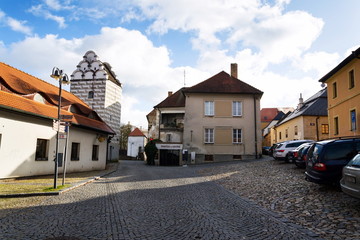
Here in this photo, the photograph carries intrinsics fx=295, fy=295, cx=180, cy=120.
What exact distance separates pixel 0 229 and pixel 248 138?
28.1 metres

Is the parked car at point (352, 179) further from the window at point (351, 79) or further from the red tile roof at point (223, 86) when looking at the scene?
the red tile roof at point (223, 86)

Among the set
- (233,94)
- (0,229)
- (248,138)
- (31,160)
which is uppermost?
(233,94)

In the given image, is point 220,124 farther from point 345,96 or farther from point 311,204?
point 311,204

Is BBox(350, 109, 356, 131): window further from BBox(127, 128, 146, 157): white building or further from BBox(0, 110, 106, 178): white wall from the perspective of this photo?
BBox(127, 128, 146, 157): white building

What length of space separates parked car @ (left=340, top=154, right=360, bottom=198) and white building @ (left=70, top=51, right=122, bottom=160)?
34.6m

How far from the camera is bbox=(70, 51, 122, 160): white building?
40375 millimetres

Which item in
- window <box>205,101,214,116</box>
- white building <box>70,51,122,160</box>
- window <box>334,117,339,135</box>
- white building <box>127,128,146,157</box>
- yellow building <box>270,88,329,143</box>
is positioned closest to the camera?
window <box>334,117,339,135</box>

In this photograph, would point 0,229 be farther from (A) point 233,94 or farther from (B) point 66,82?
(A) point 233,94

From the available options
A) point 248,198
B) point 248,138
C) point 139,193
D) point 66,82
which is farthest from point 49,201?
point 248,138

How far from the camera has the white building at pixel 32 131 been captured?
14.7 meters

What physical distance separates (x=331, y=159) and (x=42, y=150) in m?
15.4

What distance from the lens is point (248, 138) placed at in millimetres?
32062

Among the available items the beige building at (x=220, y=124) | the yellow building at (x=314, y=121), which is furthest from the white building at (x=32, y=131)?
the yellow building at (x=314, y=121)

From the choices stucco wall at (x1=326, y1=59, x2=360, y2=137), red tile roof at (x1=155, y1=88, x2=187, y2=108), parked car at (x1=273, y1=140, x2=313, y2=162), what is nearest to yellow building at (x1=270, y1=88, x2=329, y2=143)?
stucco wall at (x1=326, y1=59, x2=360, y2=137)
